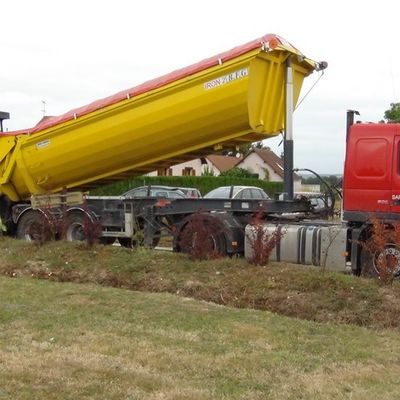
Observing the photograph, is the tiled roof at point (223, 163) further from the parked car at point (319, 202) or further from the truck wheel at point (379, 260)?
the truck wheel at point (379, 260)

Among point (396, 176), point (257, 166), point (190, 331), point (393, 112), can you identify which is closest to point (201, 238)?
point (396, 176)

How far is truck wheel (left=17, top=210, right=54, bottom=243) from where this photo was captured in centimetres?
1259

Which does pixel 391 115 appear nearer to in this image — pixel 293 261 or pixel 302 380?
pixel 293 261

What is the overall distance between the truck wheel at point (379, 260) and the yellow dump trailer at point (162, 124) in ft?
9.85

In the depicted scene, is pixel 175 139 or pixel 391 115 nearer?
pixel 175 139

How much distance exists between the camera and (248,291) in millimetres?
8820

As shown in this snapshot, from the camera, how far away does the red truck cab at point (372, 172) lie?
10719 millimetres

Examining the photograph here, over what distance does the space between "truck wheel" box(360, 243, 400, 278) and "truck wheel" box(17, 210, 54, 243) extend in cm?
601

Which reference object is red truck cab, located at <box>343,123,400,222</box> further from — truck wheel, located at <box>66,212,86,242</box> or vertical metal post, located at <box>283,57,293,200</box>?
truck wheel, located at <box>66,212,86,242</box>

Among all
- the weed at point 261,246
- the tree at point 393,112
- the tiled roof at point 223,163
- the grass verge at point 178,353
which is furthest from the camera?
the tiled roof at point 223,163

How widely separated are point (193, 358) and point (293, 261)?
608 cm

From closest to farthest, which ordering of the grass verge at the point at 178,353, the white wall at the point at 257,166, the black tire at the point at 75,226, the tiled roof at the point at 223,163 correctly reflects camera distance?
the grass verge at the point at 178,353 → the black tire at the point at 75,226 → the tiled roof at the point at 223,163 → the white wall at the point at 257,166

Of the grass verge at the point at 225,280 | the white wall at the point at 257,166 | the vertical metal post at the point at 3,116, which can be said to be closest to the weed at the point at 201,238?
the grass verge at the point at 225,280

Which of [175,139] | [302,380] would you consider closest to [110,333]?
[302,380]
